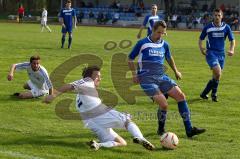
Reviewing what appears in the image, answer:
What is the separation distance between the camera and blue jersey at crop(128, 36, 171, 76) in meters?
9.13

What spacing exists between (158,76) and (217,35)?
398 cm

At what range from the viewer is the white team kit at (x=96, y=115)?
8250 millimetres

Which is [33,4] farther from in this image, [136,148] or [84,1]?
[136,148]

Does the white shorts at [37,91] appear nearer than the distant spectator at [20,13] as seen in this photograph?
Yes

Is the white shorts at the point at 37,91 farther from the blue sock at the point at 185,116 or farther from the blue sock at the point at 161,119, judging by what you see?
the blue sock at the point at 185,116

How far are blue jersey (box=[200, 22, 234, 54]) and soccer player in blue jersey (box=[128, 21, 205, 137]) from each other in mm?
3564

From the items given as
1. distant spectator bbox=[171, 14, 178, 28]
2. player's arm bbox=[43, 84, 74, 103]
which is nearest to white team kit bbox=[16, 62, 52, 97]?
player's arm bbox=[43, 84, 74, 103]

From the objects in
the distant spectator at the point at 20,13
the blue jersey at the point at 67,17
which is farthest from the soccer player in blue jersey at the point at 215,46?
the distant spectator at the point at 20,13

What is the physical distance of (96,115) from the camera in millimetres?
8367

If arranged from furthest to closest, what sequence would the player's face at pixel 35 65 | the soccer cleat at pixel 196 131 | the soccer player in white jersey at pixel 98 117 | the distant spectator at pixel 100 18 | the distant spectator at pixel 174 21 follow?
the distant spectator at pixel 100 18 → the distant spectator at pixel 174 21 → the player's face at pixel 35 65 → the soccer cleat at pixel 196 131 → the soccer player in white jersey at pixel 98 117

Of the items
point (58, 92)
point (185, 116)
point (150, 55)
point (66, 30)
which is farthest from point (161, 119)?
point (66, 30)

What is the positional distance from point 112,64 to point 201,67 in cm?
318

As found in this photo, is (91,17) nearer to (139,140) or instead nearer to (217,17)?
(217,17)

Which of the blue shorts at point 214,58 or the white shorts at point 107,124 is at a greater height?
the blue shorts at point 214,58
